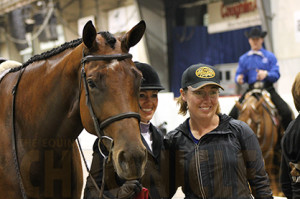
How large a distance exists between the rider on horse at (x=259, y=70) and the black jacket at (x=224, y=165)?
12.5ft

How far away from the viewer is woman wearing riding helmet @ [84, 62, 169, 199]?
200cm

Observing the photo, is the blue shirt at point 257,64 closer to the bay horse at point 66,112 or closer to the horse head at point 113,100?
the bay horse at point 66,112

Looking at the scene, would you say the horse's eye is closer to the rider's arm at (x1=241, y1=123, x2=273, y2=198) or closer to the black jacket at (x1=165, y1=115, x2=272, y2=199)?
the black jacket at (x1=165, y1=115, x2=272, y2=199)

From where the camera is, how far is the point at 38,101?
2146 mm

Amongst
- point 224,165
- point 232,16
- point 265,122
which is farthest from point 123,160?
point 232,16

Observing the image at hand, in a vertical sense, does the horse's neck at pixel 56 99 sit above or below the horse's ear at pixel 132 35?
below

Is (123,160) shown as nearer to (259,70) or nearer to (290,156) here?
(290,156)

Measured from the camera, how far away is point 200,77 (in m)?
2.19

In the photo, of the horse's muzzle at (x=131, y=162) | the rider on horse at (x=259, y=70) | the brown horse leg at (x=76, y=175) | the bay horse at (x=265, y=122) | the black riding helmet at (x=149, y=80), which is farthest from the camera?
the rider on horse at (x=259, y=70)

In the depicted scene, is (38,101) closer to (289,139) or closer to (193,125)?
(193,125)

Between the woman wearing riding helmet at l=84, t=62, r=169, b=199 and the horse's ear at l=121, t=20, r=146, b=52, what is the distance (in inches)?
8.3

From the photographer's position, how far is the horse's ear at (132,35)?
2000mm

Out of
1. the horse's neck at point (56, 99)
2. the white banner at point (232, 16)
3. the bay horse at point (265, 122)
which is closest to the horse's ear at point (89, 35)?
the horse's neck at point (56, 99)

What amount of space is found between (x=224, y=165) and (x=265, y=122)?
3845mm
